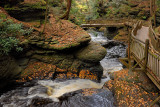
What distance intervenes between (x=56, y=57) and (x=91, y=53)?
3237 mm

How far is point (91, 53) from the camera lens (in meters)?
10.5

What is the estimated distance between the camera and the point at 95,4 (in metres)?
32.3

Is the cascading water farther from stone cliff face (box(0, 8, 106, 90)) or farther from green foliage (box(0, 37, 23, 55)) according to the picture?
green foliage (box(0, 37, 23, 55))

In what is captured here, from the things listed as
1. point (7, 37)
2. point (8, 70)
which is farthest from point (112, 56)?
point (7, 37)

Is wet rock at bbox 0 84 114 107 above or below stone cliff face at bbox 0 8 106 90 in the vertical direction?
below

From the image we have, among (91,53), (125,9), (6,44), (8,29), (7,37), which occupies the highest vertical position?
(125,9)

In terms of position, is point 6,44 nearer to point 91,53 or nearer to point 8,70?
point 8,70

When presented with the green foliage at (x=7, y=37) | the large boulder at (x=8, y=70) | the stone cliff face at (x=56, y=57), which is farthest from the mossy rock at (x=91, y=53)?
the large boulder at (x=8, y=70)

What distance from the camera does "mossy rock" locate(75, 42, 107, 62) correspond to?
409 inches

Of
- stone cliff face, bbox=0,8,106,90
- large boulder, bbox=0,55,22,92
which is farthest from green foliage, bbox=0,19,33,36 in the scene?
large boulder, bbox=0,55,22,92

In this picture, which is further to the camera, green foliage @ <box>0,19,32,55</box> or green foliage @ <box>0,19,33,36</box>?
green foliage @ <box>0,19,33,36</box>

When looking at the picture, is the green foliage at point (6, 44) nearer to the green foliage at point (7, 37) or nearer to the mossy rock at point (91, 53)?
the green foliage at point (7, 37)

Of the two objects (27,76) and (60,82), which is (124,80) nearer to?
(60,82)

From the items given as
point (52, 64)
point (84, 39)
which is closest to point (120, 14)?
point (84, 39)
